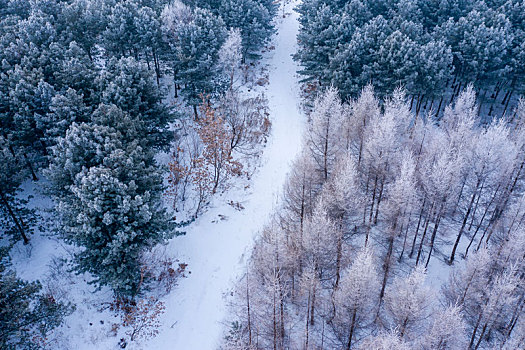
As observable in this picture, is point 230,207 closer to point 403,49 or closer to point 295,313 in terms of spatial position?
point 295,313

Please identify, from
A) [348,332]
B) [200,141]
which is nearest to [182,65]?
[200,141]

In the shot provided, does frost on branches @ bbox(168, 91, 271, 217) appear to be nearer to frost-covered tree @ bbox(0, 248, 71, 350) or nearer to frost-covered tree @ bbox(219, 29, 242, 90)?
frost-covered tree @ bbox(219, 29, 242, 90)

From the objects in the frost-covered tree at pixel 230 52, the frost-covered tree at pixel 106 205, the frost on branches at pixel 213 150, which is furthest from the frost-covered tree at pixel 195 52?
the frost-covered tree at pixel 106 205

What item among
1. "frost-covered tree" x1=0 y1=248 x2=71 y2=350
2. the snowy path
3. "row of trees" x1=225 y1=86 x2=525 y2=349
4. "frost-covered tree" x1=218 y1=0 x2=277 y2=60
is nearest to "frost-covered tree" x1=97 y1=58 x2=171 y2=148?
the snowy path

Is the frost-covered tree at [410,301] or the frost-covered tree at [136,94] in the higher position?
the frost-covered tree at [136,94]

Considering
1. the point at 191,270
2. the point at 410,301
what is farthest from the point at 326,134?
the point at 191,270

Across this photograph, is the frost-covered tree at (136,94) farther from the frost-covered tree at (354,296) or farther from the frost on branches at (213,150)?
the frost-covered tree at (354,296)

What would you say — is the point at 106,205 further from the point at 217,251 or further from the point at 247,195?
the point at 247,195
